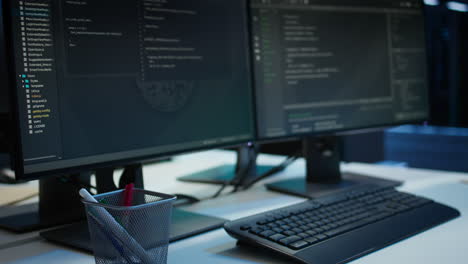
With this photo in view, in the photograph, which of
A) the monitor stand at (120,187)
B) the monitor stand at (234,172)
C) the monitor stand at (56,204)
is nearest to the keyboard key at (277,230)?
the monitor stand at (120,187)

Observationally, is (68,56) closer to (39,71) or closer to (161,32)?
(39,71)

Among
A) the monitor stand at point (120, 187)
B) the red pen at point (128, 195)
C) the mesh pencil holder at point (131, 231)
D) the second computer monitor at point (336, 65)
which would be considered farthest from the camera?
the second computer monitor at point (336, 65)

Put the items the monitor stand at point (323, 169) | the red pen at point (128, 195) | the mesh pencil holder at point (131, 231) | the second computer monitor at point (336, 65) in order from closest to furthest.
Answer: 1. the mesh pencil holder at point (131, 231)
2. the red pen at point (128, 195)
3. the second computer monitor at point (336, 65)
4. the monitor stand at point (323, 169)

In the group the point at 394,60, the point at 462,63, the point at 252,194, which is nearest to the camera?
the point at 252,194

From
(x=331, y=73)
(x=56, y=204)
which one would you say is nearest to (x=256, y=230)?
(x=56, y=204)

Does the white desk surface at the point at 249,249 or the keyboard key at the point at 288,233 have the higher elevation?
the keyboard key at the point at 288,233

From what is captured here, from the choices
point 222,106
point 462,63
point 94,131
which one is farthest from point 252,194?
point 462,63

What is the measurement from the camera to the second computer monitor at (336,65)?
1124 millimetres

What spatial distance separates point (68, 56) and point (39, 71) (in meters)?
0.06

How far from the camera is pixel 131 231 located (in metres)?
0.65

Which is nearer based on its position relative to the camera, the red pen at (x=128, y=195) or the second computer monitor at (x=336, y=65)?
the red pen at (x=128, y=195)

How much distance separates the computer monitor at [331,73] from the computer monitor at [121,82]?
7cm

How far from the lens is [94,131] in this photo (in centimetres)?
85

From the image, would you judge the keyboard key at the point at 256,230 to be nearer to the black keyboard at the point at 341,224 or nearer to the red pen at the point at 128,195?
the black keyboard at the point at 341,224
